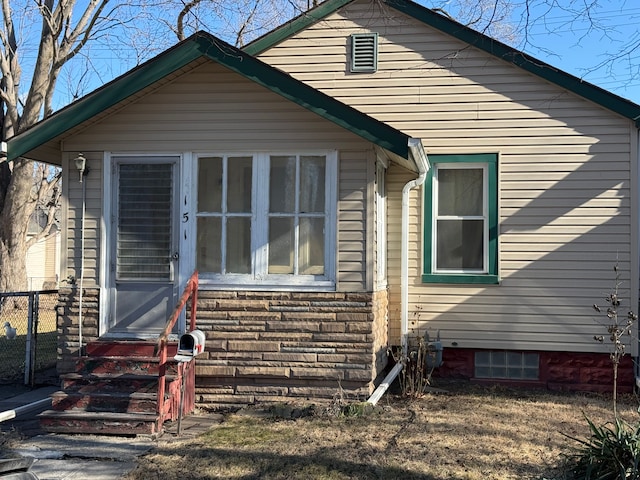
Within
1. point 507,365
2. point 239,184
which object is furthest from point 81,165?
point 507,365

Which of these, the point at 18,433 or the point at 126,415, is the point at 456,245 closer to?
the point at 126,415

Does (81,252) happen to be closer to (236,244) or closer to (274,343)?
(236,244)

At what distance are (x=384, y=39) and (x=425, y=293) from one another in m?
3.57

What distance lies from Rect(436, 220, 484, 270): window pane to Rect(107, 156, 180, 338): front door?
3.59 m

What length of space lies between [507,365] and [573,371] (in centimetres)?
82

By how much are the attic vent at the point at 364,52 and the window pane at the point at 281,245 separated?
3026mm

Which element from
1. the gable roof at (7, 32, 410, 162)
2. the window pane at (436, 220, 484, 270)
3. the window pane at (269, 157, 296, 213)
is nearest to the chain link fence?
the gable roof at (7, 32, 410, 162)

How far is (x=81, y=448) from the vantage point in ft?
18.7

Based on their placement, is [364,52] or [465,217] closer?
[465,217]

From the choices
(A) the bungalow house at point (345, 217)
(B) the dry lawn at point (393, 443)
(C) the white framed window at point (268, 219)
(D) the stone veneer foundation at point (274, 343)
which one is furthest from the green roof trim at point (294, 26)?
(B) the dry lawn at point (393, 443)

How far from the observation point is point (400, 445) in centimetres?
566

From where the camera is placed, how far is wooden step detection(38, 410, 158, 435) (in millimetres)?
6016

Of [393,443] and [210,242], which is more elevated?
[210,242]

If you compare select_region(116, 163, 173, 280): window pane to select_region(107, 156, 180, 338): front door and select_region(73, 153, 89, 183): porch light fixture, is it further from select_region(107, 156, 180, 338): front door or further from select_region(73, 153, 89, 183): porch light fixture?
select_region(73, 153, 89, 183): porch light fixture
